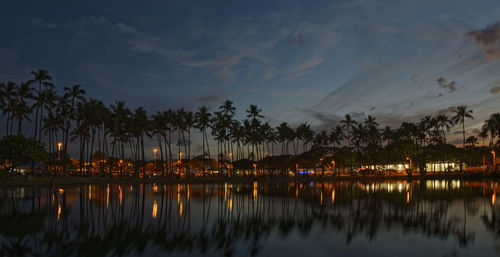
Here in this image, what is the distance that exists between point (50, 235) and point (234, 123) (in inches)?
3033

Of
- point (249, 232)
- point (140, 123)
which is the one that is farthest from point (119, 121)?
point (249, 232)

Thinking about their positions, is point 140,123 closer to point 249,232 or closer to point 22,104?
point 22,104

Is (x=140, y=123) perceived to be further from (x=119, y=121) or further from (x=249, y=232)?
(x=249, y=232)

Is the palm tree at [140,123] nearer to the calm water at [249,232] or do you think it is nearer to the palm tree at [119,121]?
the palm tree at [119,121]

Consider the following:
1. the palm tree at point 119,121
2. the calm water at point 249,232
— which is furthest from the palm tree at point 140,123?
the calm water at point 249,232

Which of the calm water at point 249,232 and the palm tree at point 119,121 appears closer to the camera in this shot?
the calm water at point 249,232

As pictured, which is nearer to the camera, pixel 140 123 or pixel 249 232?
pixel 249 232

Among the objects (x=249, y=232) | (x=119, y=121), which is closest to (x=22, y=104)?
(x=119, y=121)

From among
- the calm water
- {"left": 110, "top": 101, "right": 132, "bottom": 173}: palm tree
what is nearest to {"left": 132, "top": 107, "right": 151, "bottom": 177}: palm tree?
{"left": 110, "top": 101, "right": 132, "bottom": 173}: palm tree

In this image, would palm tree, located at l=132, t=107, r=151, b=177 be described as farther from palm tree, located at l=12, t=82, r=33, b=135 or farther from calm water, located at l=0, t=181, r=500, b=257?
calm water, located at l=0, t=181, r=500, b=257

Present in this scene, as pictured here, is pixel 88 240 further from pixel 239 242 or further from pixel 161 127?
pixel 161 127

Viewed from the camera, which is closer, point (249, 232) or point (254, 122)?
point (249, 232)

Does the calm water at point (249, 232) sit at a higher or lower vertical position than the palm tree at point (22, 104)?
lower

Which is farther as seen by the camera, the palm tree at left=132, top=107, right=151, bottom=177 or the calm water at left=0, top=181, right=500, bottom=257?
the palm tree at left=132, top=107, right=151, bottom=177
